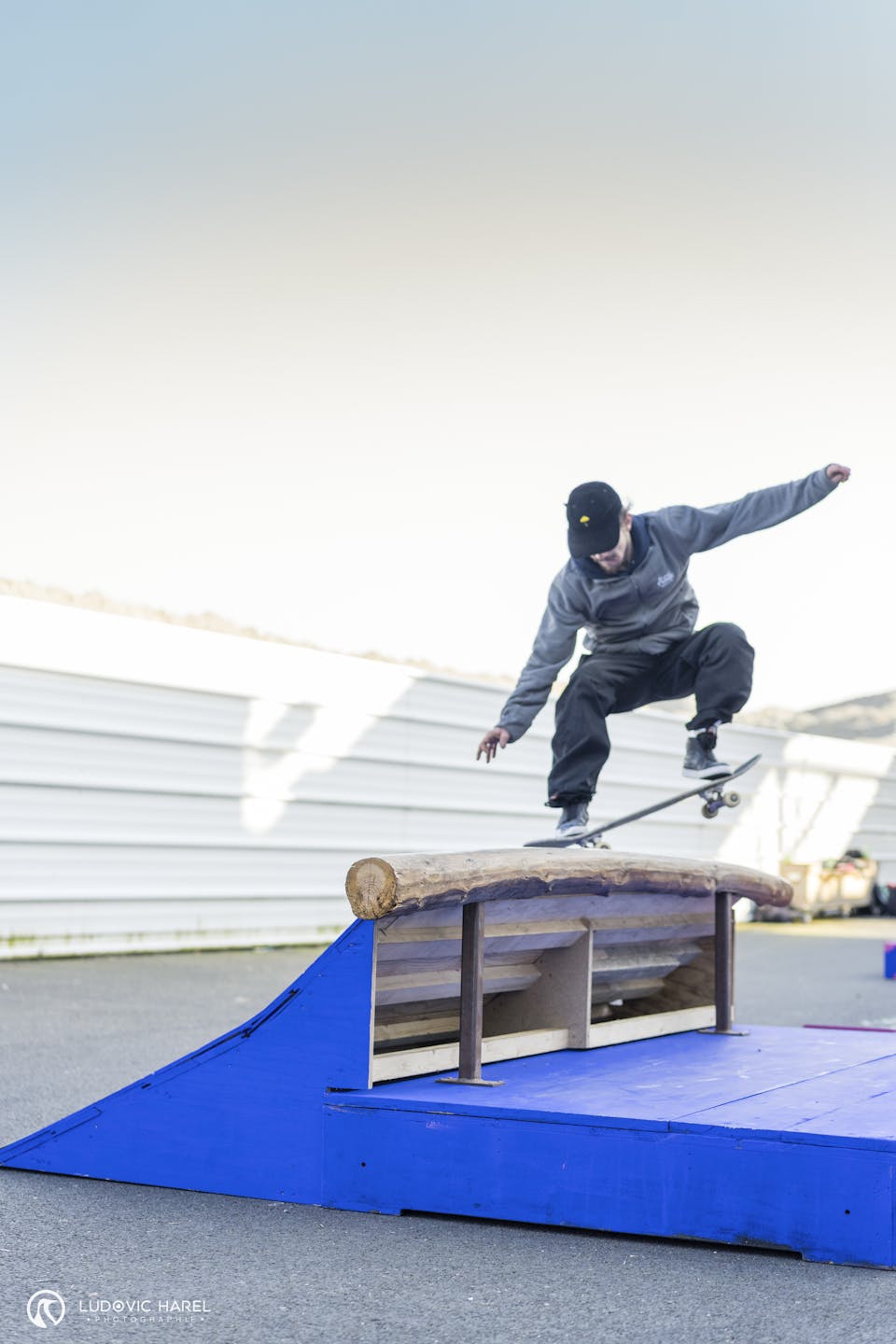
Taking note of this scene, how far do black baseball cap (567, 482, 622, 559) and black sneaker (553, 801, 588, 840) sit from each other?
1081mm

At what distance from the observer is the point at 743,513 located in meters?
5.52

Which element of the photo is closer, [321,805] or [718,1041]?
[718,1041]

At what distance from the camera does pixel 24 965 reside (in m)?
12.5

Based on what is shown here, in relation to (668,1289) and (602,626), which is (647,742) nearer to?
(602,626)

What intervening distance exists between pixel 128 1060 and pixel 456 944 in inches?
114

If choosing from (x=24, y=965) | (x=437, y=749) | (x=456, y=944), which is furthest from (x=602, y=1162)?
(x=437, y=749)

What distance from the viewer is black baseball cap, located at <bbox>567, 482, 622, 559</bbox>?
529cm

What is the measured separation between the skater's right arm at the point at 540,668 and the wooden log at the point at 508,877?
2.82 ft

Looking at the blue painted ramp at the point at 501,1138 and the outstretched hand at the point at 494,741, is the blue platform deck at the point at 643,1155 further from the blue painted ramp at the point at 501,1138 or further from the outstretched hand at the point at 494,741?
the outstretched hand at the point at 494,741

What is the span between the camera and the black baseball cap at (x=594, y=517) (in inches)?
208

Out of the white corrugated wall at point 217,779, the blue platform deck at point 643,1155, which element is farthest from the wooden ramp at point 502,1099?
the white corrugated wall at point 217,779

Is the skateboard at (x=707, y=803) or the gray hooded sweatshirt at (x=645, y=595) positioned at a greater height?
the gray hooded sweatshirt at (x=645, y=595)

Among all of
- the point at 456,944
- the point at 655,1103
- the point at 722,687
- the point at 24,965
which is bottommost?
the point at 24,965

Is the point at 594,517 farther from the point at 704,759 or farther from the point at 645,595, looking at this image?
the point at 704,759
